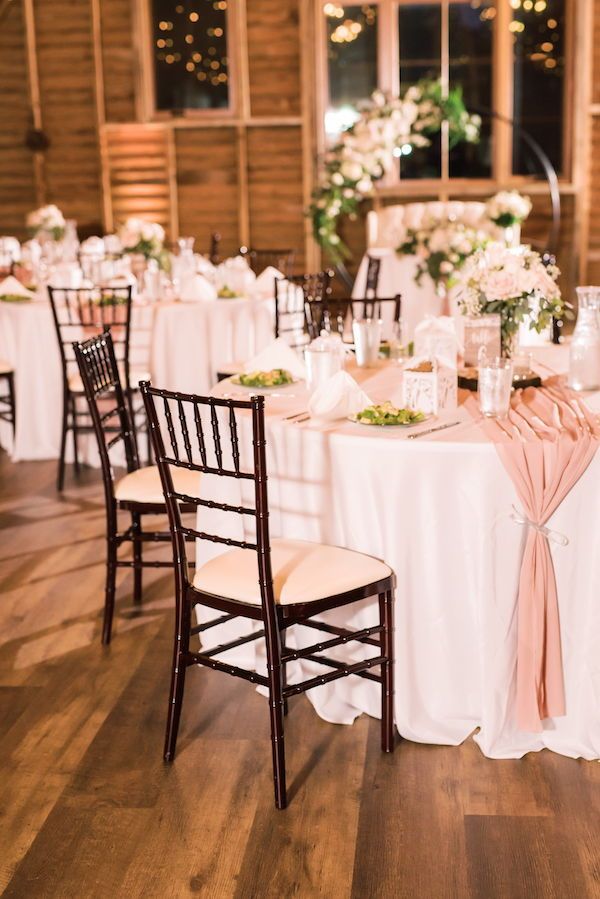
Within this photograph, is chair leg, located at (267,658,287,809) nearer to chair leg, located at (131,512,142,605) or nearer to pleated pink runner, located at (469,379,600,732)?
pleated pink runner, located at (469,379,600,732)

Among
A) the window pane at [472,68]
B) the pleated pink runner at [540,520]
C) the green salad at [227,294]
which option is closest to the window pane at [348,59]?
the window pane at [472,68]

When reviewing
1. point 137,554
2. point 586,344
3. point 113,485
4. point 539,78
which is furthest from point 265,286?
point 539,78

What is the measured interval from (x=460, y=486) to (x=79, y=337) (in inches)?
135

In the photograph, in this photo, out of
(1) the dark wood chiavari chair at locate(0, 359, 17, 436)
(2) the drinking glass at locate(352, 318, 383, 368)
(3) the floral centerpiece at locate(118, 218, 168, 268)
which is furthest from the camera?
(3) the floral centerpiece at locate(118, 218, 168, 268)

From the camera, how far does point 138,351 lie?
548cm

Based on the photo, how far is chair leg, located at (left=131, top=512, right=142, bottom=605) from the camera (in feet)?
11.0

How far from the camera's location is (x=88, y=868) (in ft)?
7.30

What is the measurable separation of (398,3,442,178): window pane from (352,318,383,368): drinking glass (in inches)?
257

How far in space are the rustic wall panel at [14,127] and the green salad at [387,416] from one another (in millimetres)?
7595

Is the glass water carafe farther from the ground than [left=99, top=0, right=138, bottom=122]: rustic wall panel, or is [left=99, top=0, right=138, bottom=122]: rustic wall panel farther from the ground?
[left=99, top=0, right=138, bottom=122]: rustic wall panel

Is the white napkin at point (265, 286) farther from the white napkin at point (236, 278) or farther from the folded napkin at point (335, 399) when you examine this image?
the folded napkin at point (335, 399)

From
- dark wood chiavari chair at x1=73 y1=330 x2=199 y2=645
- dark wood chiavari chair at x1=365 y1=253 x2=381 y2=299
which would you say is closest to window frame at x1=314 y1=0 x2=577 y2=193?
dark wood chiavari chair at x1=365 y1=253 x2=381 y2=299

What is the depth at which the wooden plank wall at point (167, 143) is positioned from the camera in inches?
360

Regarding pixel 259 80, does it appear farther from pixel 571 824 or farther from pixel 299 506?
pixel 571 824
